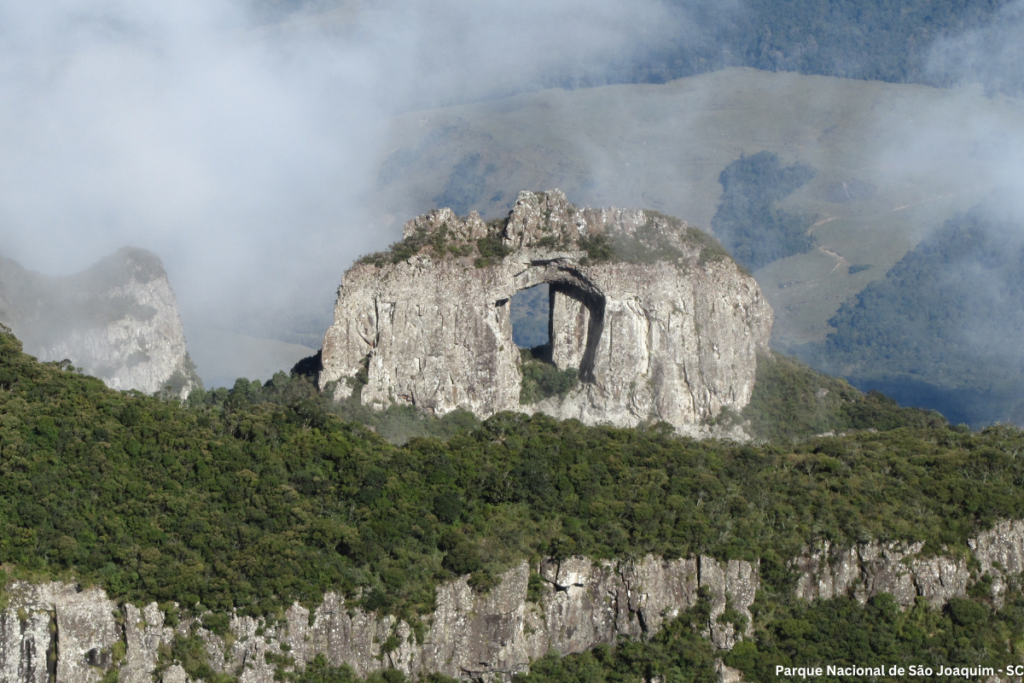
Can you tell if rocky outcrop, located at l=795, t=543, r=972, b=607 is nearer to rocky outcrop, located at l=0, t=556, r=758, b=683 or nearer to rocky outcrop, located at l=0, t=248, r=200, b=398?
rocky outcrop, located at l=0, t=556, r=758, b=683

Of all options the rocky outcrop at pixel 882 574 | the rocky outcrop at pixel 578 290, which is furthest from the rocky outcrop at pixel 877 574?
the rocky outcrop at pixel 578 290

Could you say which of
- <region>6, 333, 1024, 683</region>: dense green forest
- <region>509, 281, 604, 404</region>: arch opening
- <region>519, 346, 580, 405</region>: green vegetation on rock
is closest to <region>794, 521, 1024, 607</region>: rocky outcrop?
<region>6, 333, 1024, 683</region>: dense green forest

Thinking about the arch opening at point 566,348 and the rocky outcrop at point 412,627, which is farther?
the arch opening at point 566,348

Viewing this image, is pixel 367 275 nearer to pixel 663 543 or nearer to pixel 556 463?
pixel 556 463

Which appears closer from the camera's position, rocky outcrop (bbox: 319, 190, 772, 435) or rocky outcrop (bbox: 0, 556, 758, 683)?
rocky outcrop (bbox: 0, 556, 758, 683)

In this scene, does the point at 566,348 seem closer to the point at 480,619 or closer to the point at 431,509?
the point at 431,509

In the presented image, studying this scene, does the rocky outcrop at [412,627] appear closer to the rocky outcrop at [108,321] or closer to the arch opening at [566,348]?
the arch opening at [566,348]
